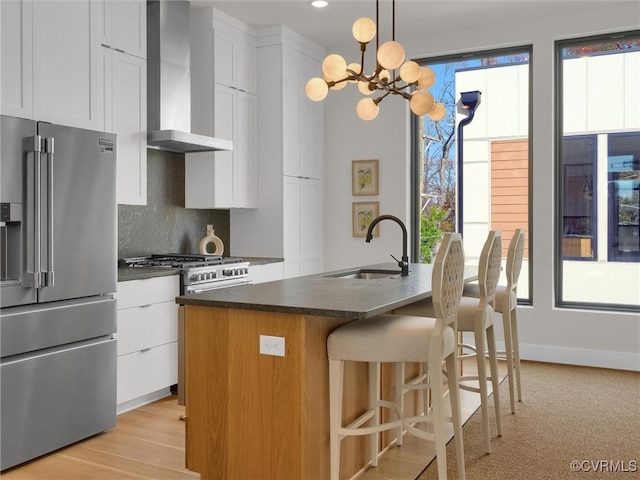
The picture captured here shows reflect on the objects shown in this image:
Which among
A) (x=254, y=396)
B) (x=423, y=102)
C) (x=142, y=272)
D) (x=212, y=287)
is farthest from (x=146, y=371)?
(x=423, y=102)

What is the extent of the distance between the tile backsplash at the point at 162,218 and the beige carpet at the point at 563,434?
275cm

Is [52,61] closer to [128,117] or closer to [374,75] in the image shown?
[128,117]

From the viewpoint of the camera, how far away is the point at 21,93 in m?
3.05

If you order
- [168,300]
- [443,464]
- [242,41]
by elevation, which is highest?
[242,41]

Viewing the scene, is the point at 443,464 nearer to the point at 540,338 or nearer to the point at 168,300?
the point at 168,300

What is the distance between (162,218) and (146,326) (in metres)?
1.30

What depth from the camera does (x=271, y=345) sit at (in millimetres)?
2398

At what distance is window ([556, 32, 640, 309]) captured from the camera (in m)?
5.05

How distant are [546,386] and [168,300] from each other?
2799mm

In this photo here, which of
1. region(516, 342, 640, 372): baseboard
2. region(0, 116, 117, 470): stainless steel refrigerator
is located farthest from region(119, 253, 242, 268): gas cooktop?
region(516, 342, 640, 372): baseboard

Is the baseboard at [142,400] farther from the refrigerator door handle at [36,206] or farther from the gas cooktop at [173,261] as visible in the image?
the refrigerator door handle at [36,206]

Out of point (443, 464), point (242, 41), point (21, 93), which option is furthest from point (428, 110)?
point (242, 41)

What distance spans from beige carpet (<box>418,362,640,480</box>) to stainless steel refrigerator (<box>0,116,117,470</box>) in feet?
6.16

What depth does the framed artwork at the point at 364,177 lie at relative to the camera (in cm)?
593
